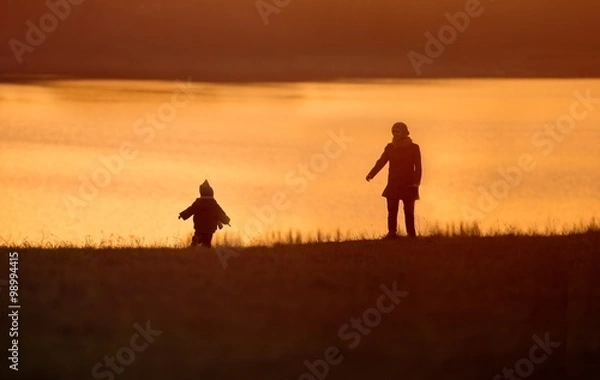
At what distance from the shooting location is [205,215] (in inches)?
605

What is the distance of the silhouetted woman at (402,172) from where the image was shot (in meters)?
15.7

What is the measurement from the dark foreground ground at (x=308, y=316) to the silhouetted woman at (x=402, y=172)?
2.21m

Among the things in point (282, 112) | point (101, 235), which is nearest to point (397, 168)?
point (101, 235)

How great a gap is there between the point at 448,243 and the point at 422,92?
49.9m

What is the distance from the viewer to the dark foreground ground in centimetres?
1002

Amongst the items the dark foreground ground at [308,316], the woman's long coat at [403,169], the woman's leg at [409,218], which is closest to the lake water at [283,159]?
the woman's leg at [409,218]

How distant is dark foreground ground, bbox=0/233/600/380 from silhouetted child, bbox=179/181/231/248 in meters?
1.69

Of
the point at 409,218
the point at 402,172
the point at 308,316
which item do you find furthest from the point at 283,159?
the point at 308,316

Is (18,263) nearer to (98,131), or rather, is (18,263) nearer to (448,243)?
(448,243)

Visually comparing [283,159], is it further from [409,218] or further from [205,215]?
[205,215]

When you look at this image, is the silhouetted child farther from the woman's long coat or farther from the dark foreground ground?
the woman's long coat

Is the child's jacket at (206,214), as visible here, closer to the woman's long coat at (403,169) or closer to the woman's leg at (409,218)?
the woman's long coat at (403,169)

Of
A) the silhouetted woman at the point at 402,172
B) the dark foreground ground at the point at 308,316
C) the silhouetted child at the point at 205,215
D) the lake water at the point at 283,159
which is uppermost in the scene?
the lake water at the point at 283,159

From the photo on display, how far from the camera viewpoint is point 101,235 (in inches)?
736
